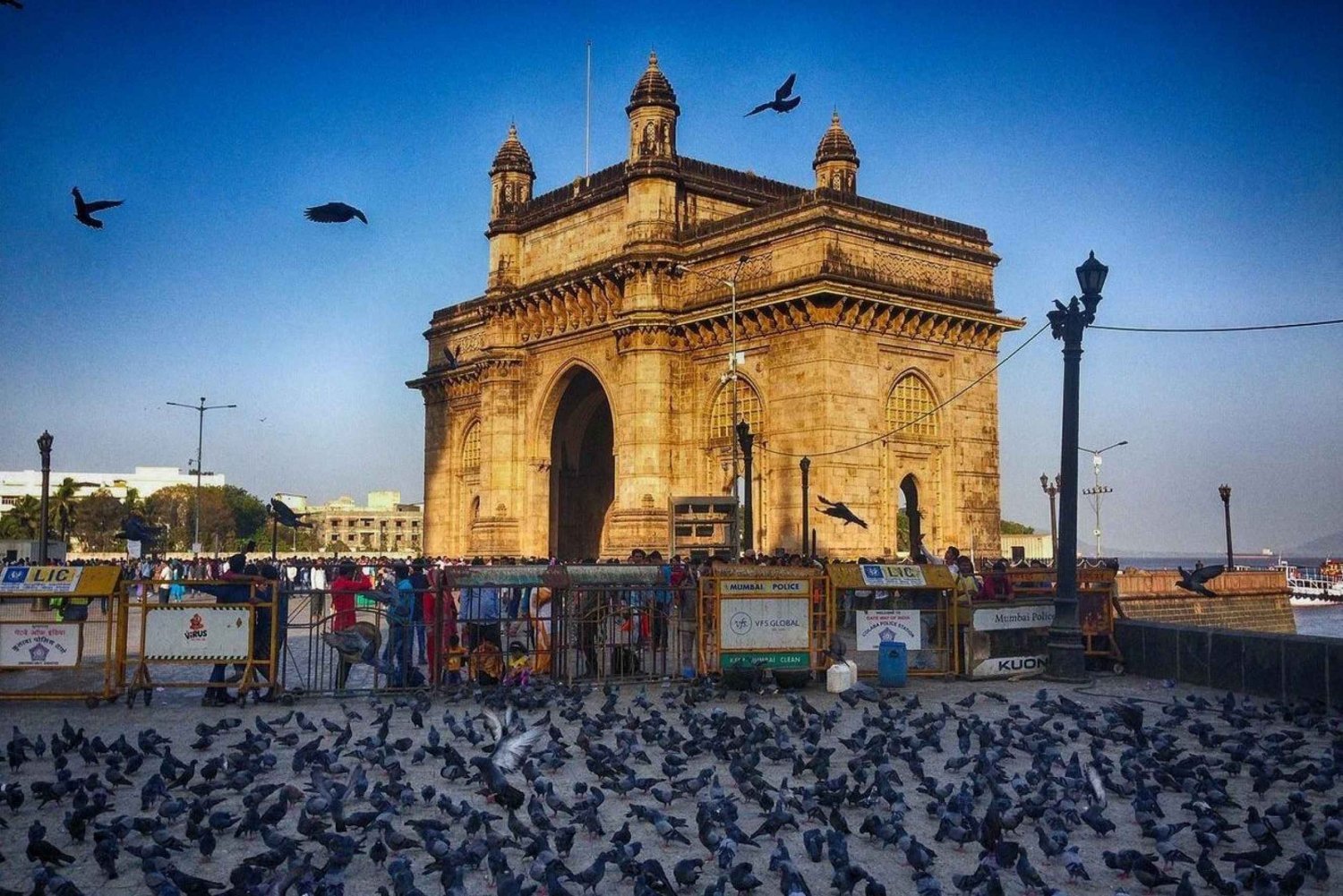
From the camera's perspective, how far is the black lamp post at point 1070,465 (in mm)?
14398

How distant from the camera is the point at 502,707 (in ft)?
38.8

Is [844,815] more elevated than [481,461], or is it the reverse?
[481,461]

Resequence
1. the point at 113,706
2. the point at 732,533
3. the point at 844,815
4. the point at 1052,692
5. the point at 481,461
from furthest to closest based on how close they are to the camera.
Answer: the point at 481,461 → the point at 732,533 → the point at 1052,692 → the point at 113,706 → the point at 844,815

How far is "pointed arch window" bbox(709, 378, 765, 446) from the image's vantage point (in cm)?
3347

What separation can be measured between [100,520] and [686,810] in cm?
10297

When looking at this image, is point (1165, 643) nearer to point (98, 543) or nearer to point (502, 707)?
point (502, 707)

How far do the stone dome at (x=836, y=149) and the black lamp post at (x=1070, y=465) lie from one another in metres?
21.1

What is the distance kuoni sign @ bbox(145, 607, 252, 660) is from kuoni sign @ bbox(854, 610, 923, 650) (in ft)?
24.6

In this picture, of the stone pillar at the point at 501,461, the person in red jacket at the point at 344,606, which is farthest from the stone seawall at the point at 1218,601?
the person in red jacket at the point at 344,606

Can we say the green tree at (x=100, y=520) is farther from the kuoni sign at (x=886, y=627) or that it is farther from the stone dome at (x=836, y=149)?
the kuoni sign at (x=886, y=627)

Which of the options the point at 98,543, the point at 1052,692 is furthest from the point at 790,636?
the point at 98,543

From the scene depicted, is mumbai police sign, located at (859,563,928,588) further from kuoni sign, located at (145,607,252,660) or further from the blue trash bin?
kuoni sign, located at (145,607,252,660)

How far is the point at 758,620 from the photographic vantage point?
46.2 feet

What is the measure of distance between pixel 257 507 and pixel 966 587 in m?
113
